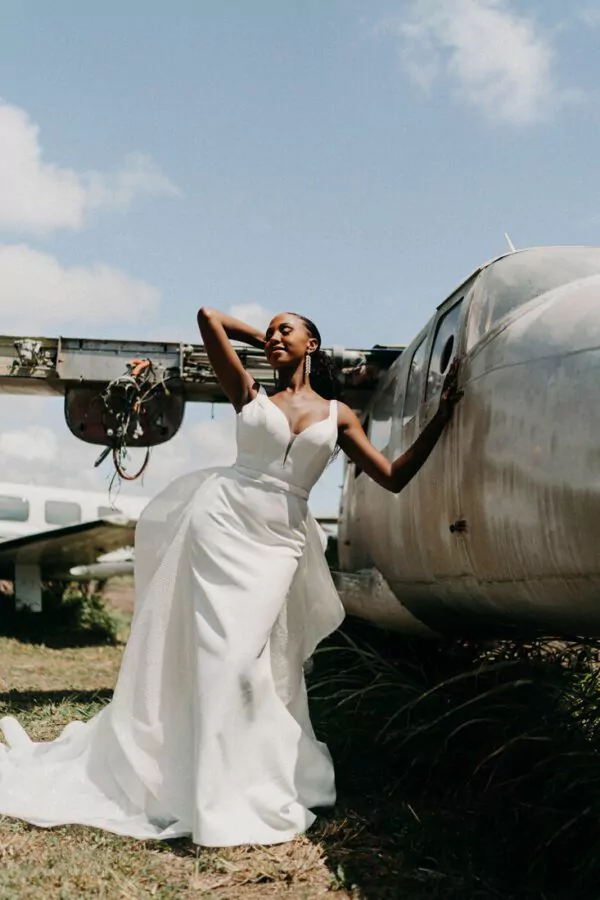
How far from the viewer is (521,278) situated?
11.4ft

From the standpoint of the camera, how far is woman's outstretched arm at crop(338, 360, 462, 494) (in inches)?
138

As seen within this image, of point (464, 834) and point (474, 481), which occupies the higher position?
point (474, 481)

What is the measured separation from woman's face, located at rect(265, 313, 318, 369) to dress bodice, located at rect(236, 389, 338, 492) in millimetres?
219

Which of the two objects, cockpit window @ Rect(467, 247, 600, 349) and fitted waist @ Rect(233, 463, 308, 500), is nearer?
cockpit window @ Rect(467, 247, 600, 349)

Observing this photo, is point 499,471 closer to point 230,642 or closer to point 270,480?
point 270,480

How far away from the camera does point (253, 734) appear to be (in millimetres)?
3389

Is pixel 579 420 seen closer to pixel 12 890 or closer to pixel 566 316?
pixel 566 316

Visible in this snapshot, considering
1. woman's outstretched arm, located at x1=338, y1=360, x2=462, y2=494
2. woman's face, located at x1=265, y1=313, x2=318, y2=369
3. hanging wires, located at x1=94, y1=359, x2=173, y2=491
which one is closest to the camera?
woman's outstretched arm, located at x1=338, y1=360, x2=462, y2=494

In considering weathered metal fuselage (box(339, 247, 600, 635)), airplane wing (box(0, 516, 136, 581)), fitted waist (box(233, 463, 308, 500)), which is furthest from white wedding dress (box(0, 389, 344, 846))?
airplane wing (box(0, 516, 136, 581))

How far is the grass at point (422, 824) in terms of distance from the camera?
281cm

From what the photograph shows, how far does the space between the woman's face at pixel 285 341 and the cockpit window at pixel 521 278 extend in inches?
29.8

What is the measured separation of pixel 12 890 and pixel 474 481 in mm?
2044

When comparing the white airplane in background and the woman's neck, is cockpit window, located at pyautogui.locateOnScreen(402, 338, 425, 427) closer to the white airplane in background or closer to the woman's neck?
the woman's neck

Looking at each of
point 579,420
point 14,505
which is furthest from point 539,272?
point 14,505
